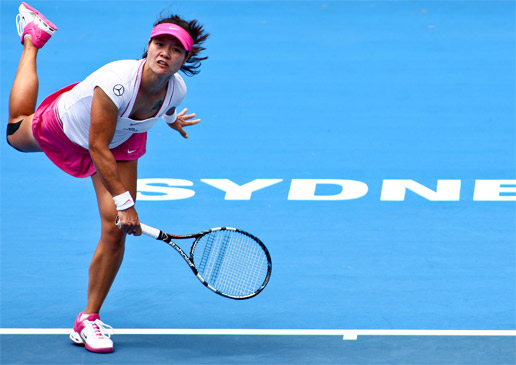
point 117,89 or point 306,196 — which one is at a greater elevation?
point 117,89

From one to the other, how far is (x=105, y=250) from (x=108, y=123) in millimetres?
791

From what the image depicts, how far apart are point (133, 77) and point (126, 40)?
6574 mm

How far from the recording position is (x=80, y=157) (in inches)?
219

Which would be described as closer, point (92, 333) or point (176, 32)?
point (176, 32)

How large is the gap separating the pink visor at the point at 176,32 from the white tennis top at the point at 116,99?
0.22m

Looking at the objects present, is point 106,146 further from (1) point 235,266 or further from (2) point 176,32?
(1) point 235,266

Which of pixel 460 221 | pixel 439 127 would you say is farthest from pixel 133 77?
pixel 439 127

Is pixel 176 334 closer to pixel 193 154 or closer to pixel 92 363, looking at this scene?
pixel 92 363

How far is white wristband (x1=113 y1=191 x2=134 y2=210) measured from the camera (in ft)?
16.4

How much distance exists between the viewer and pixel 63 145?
554cm

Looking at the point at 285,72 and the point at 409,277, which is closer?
the point at 409,277

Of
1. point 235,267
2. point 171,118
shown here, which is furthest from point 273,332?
point 171,118

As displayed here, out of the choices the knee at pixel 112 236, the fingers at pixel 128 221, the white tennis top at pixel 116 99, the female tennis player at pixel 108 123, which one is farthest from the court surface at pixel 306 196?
the white tennis top at pixel 116 99

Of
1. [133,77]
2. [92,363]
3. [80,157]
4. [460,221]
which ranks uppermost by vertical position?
[133,77]
